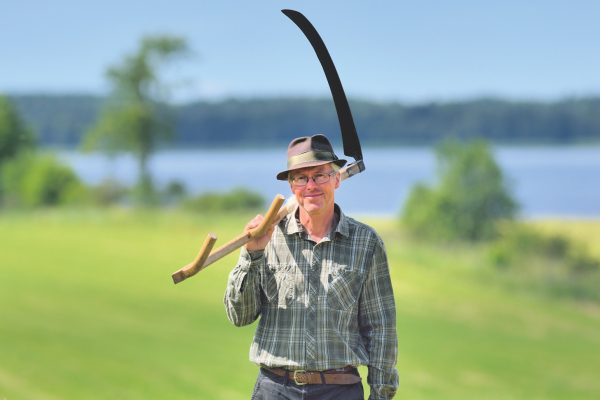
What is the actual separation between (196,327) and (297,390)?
15843mm

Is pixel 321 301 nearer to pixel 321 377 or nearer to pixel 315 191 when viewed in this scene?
pixel 321 377

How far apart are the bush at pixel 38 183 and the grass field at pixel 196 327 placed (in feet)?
22.7

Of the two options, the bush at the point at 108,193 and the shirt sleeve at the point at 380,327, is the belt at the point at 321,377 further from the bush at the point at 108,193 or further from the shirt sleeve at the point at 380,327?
the bush at the point at 108,193

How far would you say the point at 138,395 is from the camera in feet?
46.2

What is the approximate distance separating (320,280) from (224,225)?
87.6 ft

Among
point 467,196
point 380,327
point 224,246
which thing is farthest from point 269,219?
point 467,196

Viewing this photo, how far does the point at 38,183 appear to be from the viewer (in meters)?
37.4

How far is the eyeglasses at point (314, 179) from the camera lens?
3.59 meters

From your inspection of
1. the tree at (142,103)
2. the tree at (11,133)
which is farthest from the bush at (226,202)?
the tree at (11,133)

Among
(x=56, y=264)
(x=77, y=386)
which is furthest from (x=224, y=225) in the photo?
(x=77, y=386)

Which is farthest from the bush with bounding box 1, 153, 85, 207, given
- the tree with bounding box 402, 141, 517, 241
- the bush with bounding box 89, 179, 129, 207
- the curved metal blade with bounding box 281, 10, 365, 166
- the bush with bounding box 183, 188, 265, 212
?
the curved metal blade with bounding box 281, 10, 365, 166

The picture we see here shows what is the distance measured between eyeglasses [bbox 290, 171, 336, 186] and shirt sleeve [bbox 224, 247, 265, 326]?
11.5 inches

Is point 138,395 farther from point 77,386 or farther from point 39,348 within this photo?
point 39,348

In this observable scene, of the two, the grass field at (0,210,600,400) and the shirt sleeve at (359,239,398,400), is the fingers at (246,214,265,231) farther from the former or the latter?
the grass field at (0,210,600,400)
